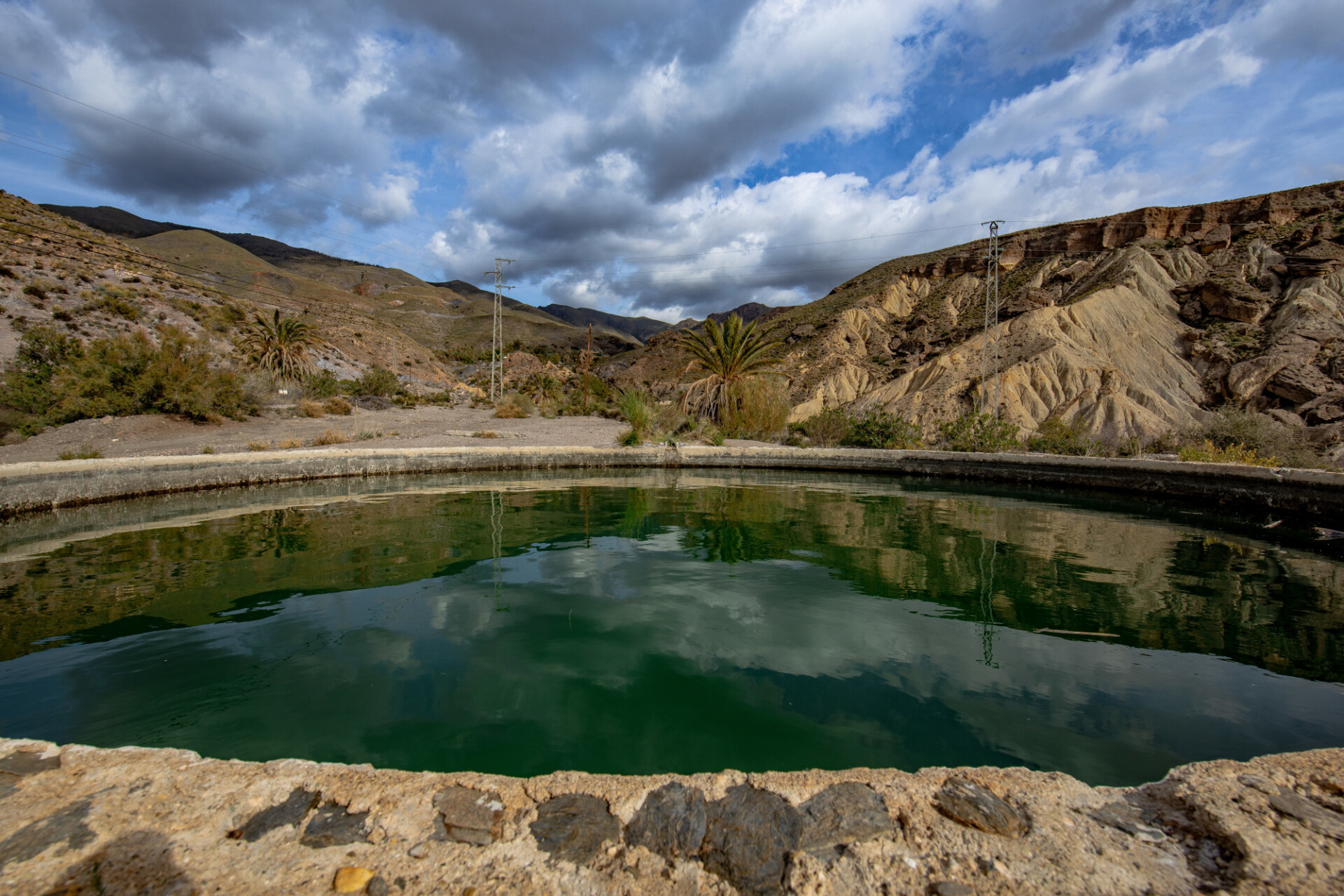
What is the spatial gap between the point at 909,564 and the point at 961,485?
7.75 metres

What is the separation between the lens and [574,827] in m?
1.75

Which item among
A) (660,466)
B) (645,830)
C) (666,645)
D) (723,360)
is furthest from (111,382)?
(645,830)

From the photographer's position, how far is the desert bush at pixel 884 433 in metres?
17.4

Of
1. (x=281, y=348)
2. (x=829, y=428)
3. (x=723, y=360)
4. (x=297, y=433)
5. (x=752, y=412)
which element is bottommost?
(x=297, y=433)

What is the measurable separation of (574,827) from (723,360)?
2041 centimetres

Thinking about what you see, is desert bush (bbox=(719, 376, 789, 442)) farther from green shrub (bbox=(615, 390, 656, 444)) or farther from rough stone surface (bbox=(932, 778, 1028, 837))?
rough stone surface (bbox=(932, 778, 1028, 837))

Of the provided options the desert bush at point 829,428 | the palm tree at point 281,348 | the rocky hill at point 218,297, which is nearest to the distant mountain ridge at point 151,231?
the rocky hill at point 218,297

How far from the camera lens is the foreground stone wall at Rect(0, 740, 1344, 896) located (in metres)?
1.53

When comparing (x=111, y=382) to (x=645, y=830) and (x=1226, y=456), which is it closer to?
(x=645, y=830)

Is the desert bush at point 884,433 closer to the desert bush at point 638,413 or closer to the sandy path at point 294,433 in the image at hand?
the desert bush at point 638,413

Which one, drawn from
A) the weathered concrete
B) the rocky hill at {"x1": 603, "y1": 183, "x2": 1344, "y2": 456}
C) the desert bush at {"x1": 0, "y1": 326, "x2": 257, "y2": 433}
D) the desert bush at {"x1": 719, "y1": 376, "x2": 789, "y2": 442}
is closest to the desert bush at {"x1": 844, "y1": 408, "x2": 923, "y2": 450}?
the desert bush at {"x1": 719, "y1": 376, "x2": 789, "y2": 442}

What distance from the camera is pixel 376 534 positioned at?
6719 mm

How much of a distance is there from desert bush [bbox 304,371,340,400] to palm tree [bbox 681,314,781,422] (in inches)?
620

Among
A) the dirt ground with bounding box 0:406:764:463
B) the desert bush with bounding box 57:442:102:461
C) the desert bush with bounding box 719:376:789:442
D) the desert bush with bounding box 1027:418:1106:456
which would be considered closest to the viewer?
the desert bush with bounding box 57:442:102:461
